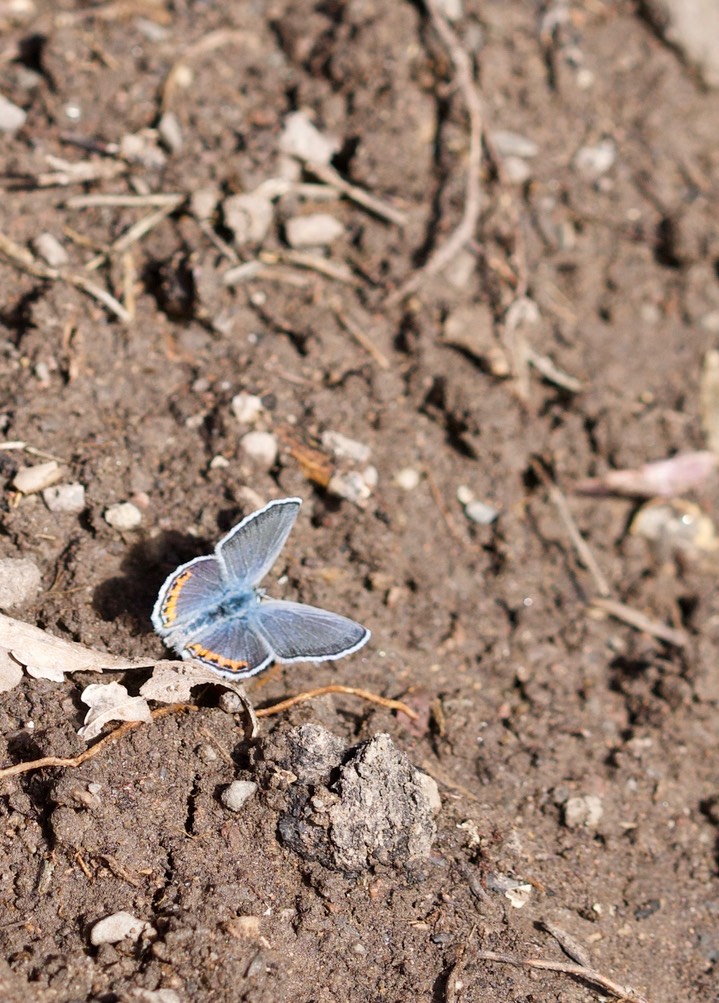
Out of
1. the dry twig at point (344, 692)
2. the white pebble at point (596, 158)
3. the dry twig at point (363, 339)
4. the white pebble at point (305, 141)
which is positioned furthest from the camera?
the white pebble at point (596, 158)

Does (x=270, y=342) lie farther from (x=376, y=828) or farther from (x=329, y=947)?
(x=329, y=947)

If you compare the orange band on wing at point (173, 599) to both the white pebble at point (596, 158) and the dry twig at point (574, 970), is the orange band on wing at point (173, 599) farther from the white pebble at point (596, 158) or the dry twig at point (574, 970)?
the white pebble at point (596, 158)

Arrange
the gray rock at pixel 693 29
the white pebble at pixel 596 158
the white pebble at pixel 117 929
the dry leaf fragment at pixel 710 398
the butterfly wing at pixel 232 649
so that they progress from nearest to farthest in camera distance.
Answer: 1. the white pebble at pixel 117 929
2. the butterfly wing at pixel 232 649
3. the dry leaf fragment at pixel 710 398
4. the white pebble at pixel 596 158
5. the gray rock at pixel 693 29

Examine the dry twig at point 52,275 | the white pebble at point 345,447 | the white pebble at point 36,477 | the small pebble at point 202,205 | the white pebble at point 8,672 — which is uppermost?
the small pebble at point 202,205

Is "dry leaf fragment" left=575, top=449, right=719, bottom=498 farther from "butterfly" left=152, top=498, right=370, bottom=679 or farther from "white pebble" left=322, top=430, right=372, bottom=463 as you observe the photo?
"butterfly" left=152, top=498, right=370, bottom=679

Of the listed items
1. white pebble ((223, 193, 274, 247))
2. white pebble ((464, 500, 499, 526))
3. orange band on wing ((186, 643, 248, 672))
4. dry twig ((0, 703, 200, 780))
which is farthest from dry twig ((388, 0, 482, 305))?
dry twig ((0, 703, 200, 780))

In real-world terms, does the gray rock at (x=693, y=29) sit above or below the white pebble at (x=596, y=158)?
above

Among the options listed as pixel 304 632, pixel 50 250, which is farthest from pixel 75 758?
pixel 50 250

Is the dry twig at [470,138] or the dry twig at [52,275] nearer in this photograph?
the dry twig at [52,275]

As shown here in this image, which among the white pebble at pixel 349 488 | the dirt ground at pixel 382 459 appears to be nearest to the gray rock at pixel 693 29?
the dirt ground at pixel 382 459
